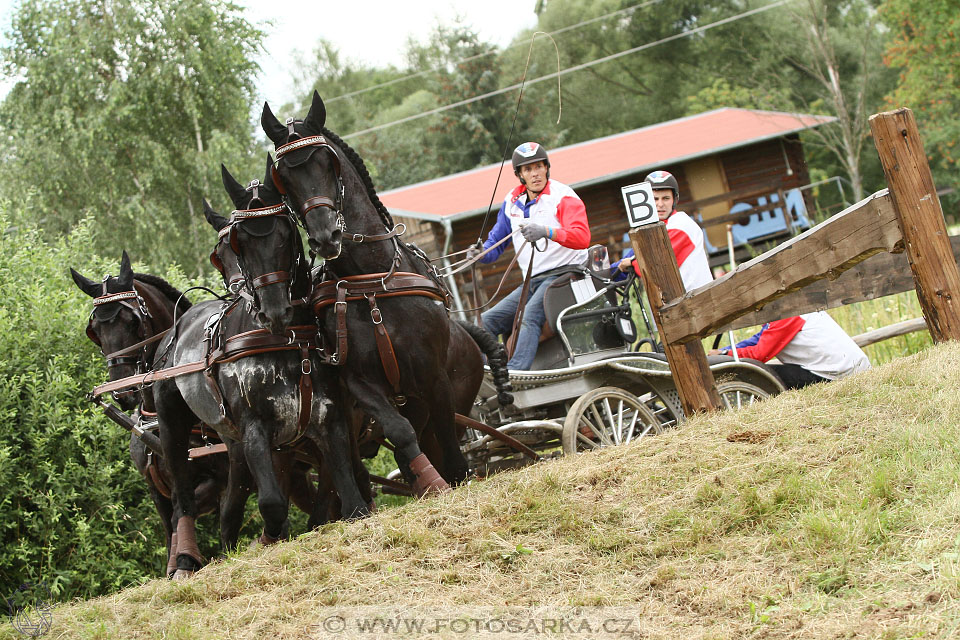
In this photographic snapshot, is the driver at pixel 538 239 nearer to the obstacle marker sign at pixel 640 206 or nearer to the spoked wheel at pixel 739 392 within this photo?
the obstacle marker sign at pixel 640 206

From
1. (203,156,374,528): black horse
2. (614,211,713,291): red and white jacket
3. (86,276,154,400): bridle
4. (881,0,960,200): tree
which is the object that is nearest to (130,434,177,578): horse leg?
(86,276,154,400): bridle

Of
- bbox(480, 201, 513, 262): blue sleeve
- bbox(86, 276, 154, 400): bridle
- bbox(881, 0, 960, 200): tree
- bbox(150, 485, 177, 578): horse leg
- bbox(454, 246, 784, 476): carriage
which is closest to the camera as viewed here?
bbox(86, 276, 154, 400): bridle

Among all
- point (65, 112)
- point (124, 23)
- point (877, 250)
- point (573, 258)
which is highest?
point (124, 23)

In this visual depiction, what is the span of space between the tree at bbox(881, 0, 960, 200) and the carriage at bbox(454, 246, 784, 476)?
28.6 meters

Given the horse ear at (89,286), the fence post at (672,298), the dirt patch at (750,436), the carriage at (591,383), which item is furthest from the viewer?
the horse ear at (89,286)

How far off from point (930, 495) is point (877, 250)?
6.19 ft

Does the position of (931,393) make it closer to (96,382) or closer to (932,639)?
(932,639)

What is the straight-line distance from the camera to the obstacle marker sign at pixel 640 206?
19.3 feet

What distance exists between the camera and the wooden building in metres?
23.8

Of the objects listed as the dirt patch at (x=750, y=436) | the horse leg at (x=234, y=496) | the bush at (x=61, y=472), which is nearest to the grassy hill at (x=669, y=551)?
the dirt patch at (x=750, y=436)

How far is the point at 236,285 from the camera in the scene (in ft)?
17.9

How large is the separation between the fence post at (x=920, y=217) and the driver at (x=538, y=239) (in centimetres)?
225

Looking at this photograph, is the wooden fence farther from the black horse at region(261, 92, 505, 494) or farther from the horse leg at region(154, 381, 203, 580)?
the horse leg at region(154, 381, 203, 580)

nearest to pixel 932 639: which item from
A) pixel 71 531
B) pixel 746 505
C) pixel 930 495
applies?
pixel 930 495
